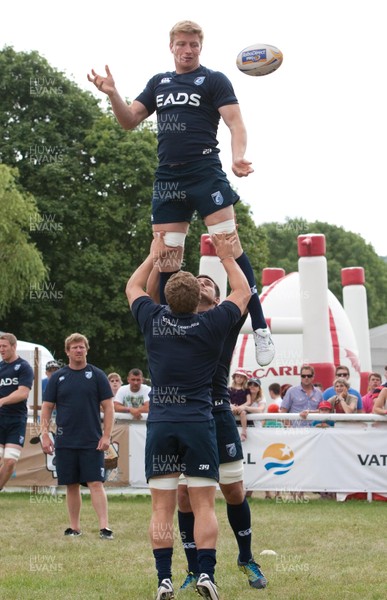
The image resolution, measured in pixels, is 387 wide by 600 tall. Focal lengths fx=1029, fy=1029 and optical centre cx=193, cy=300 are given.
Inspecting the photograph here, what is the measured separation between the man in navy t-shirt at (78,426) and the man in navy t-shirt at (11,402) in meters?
1.46

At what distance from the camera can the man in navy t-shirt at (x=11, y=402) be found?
12703 mm

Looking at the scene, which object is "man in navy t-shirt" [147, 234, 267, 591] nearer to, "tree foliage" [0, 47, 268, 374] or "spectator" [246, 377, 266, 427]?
Result: "spectator" [246, 377, 266, 427]

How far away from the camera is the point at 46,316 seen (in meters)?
37.2

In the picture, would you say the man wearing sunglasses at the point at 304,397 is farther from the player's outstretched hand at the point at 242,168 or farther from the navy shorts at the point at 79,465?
the player's outstretched hand at the point at 242,168

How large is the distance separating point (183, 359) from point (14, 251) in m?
27.8

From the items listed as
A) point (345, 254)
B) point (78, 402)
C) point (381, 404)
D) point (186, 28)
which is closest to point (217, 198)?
point (186, 28)

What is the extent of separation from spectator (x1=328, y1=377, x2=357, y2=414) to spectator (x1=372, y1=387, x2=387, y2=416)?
0.79 metres

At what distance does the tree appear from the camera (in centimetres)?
3331

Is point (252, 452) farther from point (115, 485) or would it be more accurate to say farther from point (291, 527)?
point (291, 527)

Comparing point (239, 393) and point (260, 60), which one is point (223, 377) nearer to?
point (260, 60)

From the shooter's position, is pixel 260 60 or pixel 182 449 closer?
pixel 182 449

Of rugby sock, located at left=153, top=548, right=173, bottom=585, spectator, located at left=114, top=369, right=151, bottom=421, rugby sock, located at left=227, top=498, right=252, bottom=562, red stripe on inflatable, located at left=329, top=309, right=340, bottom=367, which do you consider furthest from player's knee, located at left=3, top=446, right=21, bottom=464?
red stripe on inflatable, located at left=329, top=309, right=340, bottom=367

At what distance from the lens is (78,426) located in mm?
11188

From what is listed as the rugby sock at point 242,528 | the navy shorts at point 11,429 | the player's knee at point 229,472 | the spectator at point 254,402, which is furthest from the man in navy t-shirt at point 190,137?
the spectator at point 254,402
